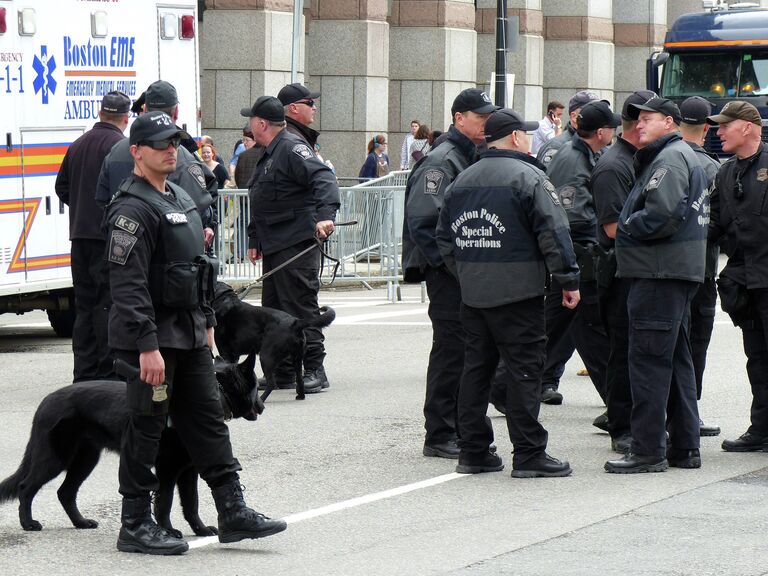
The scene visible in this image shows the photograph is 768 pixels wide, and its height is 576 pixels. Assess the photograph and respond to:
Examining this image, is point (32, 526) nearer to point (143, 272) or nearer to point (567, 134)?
point (143, 272)

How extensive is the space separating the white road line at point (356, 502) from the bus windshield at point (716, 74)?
19.0 meters

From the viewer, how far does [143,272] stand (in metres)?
6.20

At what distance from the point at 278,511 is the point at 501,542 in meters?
1.22

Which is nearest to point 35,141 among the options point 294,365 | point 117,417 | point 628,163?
point 294,365

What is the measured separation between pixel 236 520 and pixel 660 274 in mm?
2798

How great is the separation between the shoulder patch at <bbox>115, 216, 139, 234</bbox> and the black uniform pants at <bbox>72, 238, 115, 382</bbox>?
3.68m

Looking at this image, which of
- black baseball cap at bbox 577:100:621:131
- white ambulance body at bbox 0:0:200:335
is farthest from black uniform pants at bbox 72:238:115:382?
black baseball cap at bbox 577:100:621:131

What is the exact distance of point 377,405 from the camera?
10438 mm

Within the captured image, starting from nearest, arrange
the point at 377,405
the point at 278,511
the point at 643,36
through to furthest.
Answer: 1. the point at 278,511
2. the point at 377,405
3. the point at 643,36

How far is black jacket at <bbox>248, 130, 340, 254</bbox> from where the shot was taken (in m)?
10.8

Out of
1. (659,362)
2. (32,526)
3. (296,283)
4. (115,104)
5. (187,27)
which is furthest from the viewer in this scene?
(187,27)

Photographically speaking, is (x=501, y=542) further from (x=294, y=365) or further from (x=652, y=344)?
(x=294, y=365)

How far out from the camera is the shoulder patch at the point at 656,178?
7.90 metres

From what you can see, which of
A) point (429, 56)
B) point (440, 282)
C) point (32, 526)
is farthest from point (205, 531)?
point (429, 56)
